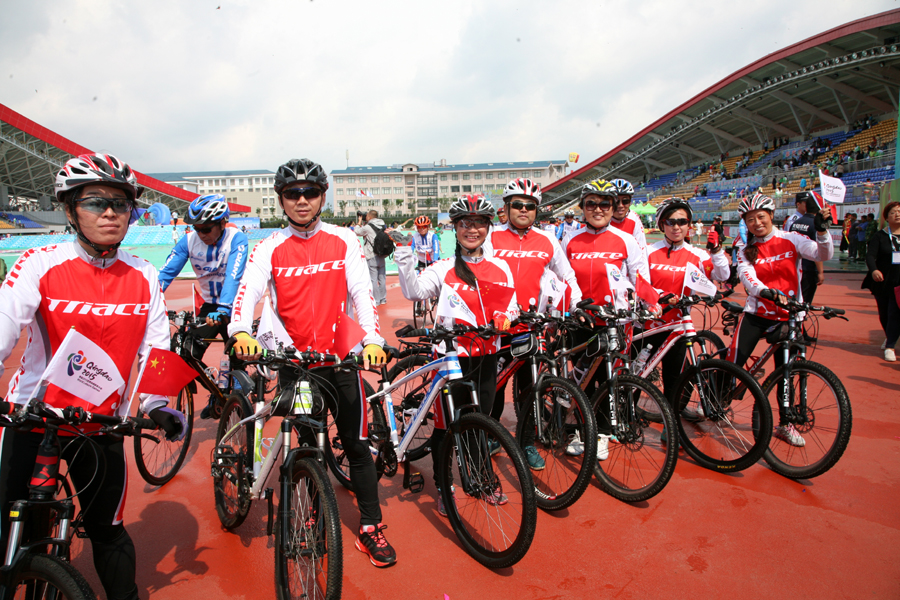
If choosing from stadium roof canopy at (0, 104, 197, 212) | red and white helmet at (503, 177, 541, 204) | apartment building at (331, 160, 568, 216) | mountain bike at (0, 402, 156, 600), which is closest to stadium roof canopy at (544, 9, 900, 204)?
red and white helmet at (503, 177, 541, 204)

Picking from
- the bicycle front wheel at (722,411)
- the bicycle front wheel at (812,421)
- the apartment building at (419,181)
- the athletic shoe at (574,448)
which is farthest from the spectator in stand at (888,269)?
the apartment building at (419,181)

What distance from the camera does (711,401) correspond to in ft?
12.2

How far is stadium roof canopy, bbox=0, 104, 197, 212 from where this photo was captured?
3922 centimetres

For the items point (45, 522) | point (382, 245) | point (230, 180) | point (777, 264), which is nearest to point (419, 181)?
point (230, 180)

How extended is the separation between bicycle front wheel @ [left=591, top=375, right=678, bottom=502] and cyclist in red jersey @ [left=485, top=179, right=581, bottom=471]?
77 centimetres

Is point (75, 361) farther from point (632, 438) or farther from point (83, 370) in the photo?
point (632, 438)

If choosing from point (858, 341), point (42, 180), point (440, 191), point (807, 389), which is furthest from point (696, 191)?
point (440, 191)

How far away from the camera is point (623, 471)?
3730 millimetres

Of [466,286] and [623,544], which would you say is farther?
[466,286]

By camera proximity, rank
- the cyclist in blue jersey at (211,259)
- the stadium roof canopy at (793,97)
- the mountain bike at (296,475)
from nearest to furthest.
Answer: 1. the mountain bike at (296,475)
2. the cyclist in blue jersey at (211,259)
3. the stadium roof canopy at (793,97)

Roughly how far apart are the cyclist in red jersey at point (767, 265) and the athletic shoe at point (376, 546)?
3.36 m

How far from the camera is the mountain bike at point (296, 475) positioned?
2.12 metres

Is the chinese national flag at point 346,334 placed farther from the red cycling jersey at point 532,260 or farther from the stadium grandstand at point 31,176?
the stadium grandstand at point 31,176

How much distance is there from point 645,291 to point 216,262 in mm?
3771
